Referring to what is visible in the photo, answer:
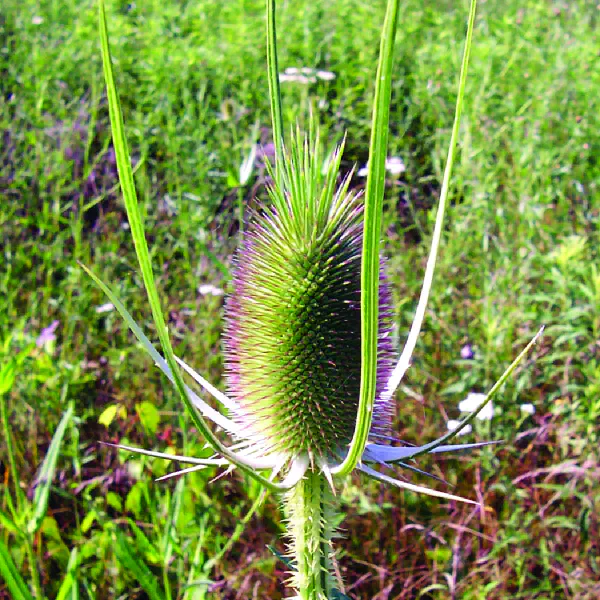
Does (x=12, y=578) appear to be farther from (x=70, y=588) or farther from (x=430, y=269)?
(x=430, y=269)

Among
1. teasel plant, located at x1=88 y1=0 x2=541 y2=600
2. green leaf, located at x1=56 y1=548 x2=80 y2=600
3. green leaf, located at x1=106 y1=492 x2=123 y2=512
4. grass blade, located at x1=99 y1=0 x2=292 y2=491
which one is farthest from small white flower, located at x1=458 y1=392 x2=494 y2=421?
grass blade, located at x1=99 y1=0 x2=292 y2=491

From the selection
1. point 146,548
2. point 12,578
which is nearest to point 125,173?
point 12,578

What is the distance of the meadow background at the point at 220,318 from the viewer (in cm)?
208

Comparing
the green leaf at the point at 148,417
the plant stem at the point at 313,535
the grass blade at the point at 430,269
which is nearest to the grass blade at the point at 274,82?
the grass blade at the point at 430,269

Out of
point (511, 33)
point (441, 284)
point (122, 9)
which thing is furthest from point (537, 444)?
point (122, 9)

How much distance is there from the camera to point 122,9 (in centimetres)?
590

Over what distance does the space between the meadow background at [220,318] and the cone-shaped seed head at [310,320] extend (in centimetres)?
60

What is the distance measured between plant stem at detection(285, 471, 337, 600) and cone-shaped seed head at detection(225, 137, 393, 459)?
0.19ft

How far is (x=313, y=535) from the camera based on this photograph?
1.14m

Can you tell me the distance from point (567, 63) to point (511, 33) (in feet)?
2.05

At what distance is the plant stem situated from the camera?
112 centimetres

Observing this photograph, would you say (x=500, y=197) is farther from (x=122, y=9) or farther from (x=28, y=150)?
(x=122, y=9)

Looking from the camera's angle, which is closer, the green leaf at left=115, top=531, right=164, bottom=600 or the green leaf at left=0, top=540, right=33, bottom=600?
the green leaf at left=0, top=540, right=33, bottom=600

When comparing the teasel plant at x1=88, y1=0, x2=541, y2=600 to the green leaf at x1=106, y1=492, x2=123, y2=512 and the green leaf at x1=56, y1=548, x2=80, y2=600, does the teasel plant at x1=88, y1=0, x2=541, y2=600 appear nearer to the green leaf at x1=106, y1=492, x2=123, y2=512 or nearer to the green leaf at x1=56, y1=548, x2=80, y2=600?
the green leaf at x1=56, y1=548, x2=80, y2=600
